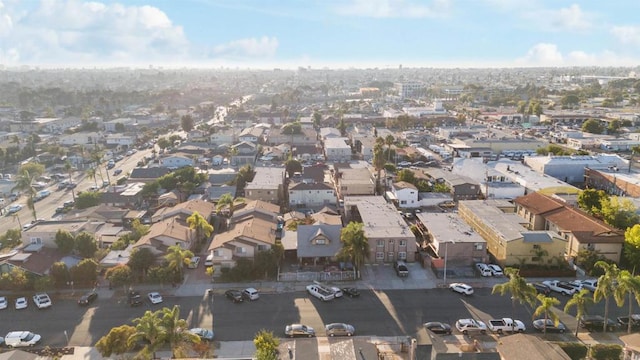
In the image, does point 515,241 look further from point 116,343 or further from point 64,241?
point 64,241

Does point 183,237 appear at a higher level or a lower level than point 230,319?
higher

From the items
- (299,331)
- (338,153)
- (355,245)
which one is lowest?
(299,331)

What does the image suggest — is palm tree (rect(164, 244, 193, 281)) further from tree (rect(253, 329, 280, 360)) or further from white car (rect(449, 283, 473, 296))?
white car (rect(449, 283, 473, 296))

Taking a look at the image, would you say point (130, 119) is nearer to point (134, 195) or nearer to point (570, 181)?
point (134, 195)

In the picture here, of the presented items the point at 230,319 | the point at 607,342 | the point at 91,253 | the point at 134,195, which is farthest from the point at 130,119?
the point at 607,342

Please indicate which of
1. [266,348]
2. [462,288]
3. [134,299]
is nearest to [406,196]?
[462,288]
